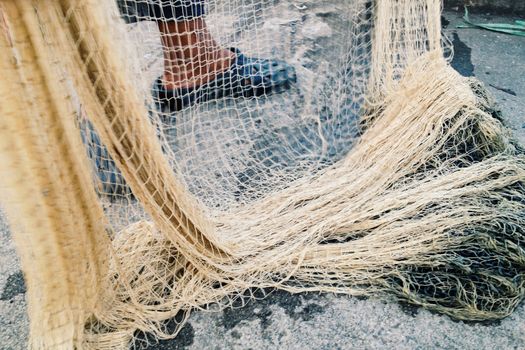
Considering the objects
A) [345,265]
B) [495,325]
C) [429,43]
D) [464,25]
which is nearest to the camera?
[495,325]

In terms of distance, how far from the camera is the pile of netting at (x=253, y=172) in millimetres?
980

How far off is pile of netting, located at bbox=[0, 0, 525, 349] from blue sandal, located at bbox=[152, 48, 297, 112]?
0.13 ft

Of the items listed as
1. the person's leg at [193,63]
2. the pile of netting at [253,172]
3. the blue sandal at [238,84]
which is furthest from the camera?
the blue sandal at [238,84]

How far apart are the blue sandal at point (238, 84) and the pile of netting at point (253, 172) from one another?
40 mm

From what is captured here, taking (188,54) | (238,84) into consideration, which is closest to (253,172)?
(238,84)

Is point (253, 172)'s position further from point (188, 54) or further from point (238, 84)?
point (188, 54)

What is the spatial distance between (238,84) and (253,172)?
1.25ft

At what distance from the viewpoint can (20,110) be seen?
915 millimetres

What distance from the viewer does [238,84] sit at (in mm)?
1997

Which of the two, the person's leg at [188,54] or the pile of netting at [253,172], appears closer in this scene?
the pile of netting at [253,172]

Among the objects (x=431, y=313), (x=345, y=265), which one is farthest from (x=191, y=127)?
(x=431, y=313)

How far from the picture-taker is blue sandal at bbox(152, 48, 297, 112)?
5.92 feet

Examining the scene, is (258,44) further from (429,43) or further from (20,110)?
(20,110)

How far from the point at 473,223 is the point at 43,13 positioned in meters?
1.26
